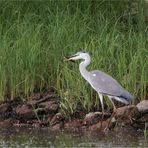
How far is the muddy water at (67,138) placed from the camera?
31.6 ft

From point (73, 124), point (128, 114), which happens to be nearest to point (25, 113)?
point (73, 124)

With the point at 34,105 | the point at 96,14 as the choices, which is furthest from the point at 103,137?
the point at 96,14

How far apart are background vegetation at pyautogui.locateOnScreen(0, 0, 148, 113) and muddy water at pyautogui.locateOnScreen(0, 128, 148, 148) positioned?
27.8 inches

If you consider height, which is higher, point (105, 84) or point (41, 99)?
point (105, 84)

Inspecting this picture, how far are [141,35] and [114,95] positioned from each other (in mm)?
1354

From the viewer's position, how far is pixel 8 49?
1188 cm

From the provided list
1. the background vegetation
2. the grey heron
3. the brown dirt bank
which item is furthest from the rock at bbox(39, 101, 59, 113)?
the grey heron

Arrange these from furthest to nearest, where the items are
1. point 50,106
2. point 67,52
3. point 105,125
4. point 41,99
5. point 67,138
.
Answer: point 67,52, point 41,99, point 50,106, point 105,125, point 67,138

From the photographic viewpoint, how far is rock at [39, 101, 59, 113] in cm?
1119

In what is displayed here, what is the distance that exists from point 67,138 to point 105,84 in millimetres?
1107

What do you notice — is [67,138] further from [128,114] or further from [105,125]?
[128,114]

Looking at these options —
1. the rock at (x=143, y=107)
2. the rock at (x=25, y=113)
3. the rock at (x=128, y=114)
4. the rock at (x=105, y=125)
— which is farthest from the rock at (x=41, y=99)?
the rock at (x=143, y=107)

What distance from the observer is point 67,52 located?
1198 cm

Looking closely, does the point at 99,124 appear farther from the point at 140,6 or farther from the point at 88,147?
the point at 140,6
